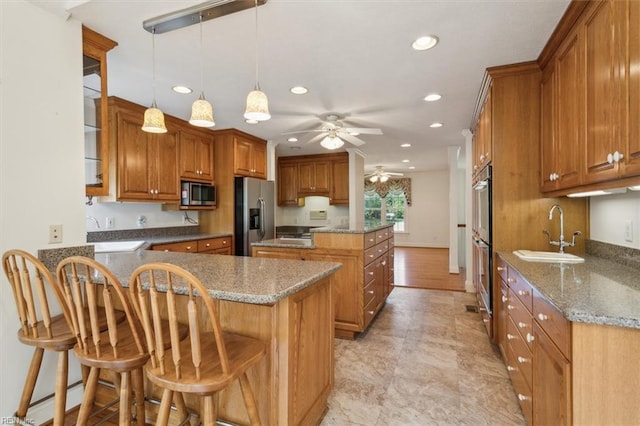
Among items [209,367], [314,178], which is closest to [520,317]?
[209,367]

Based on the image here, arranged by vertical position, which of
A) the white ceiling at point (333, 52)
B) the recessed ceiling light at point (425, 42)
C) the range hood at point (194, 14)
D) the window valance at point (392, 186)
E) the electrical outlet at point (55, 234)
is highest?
the white ceiling at point (333, 52)

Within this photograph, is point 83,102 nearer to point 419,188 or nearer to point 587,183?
point 587,183

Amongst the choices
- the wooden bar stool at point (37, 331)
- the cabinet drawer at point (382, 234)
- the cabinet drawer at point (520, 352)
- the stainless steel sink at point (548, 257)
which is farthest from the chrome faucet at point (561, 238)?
the wooden bar stool at point (37, 331)

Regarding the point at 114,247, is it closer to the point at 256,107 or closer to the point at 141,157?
the point at 141,157

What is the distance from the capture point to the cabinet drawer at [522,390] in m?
1.56

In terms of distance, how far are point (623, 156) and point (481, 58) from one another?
1.41 m

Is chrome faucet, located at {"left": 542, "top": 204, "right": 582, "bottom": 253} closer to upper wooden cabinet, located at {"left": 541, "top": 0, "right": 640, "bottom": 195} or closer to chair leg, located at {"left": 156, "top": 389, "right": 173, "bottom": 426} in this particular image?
upper wooden cabinet, located at {"left": 541, "top": 0, "right": 640, "bottom": 195}

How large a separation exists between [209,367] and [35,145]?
5.36ft

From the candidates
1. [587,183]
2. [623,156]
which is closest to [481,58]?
[587,183]

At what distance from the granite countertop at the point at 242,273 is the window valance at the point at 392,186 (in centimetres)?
828

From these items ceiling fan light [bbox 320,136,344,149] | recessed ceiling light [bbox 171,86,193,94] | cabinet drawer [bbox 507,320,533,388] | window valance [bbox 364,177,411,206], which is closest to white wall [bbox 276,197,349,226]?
ceiling fan light [bbox 320,136,344,149]

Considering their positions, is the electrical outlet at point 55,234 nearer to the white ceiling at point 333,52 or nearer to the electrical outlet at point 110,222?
the white ceiling at point 333,52

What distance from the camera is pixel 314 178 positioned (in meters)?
6.33

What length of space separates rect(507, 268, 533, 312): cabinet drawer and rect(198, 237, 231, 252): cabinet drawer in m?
3.41
